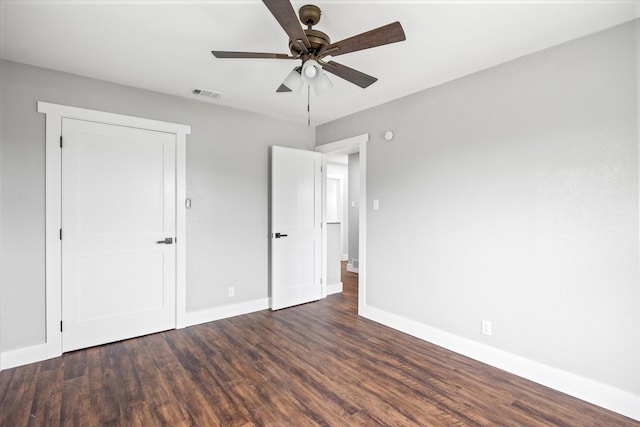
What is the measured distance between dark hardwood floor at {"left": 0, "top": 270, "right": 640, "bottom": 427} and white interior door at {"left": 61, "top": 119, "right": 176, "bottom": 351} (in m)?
0.25

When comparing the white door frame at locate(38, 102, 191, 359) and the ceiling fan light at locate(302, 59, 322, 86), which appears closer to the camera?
the ceiling fan light at locate(302, 59, 322, 86)

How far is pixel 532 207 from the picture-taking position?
244 cm

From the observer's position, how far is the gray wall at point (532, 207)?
2.07 meters

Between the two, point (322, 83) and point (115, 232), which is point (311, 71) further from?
point (115, 232)

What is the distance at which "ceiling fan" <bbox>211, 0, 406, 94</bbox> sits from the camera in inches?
61.6

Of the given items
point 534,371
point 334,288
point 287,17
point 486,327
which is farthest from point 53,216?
point 534,371

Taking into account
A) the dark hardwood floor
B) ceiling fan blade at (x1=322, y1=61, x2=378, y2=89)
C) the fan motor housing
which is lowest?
the dark hardwood floor

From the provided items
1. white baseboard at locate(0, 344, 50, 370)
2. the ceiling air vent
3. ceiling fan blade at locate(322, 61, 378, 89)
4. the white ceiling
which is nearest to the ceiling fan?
ceiling fan blade at locate(322, 61, 378, 89)

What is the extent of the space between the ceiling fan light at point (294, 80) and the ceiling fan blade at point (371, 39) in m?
0.24

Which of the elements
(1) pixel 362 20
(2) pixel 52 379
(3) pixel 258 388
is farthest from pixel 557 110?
(2) pixel 52 379

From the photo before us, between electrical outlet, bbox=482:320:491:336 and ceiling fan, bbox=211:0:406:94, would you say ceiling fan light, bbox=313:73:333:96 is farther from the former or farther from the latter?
electrical outlet, bbox=482:320:491:336

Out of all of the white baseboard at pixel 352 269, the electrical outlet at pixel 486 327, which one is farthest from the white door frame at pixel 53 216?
the white baseboard at pixel 352 269

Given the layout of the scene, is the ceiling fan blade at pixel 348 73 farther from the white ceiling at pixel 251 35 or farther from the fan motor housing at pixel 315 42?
the white ceiling at pixel 251 35

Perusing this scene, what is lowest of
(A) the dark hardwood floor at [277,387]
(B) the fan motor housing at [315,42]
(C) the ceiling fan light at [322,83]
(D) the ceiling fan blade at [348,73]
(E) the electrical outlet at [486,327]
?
(A) the dark hardwood floor at [277,387]
